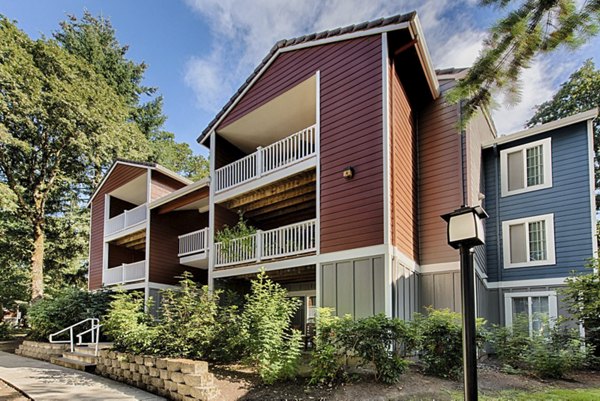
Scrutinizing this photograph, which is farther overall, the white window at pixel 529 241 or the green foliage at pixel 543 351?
the white window at pixel 529 241

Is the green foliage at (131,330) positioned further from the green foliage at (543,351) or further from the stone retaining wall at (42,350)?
the green foliage at (543,351)

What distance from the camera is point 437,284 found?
31.2 ft

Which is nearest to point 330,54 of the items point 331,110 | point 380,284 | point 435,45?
point 331,110

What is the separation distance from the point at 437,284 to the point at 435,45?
18.0 feet

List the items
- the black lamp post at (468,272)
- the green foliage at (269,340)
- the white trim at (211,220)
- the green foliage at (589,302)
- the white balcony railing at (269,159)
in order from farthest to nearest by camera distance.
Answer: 1. the white trim at (211,220)
2. the white balcony railing at (269,159)
3. the green foliage at (589,302)
4. the green foliage at (269,340)
5. the black lamp post at (468,272)

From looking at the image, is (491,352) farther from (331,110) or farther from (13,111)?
(13,111)

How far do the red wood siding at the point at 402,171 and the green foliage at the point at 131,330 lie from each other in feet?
16.8

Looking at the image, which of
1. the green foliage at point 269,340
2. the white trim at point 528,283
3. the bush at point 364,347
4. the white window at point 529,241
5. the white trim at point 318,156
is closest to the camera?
the bush at point 364,347

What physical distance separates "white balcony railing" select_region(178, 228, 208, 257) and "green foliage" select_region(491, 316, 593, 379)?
874cm

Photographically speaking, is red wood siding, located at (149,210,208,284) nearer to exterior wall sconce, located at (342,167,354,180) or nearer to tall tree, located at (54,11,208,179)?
exterior wall sconce, located at (342,167,354,180)

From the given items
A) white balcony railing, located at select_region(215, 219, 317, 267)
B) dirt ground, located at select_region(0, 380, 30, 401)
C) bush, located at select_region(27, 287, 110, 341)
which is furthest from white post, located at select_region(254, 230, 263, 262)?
bush, located at select_region(27, 287, 110, 341)

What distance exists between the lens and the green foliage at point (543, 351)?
7312 millimetres

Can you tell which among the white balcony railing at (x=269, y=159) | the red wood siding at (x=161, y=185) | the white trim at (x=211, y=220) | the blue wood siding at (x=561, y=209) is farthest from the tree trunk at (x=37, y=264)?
the blue wood siding at (x=561, y=209)

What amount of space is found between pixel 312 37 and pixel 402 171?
4.03 meters
